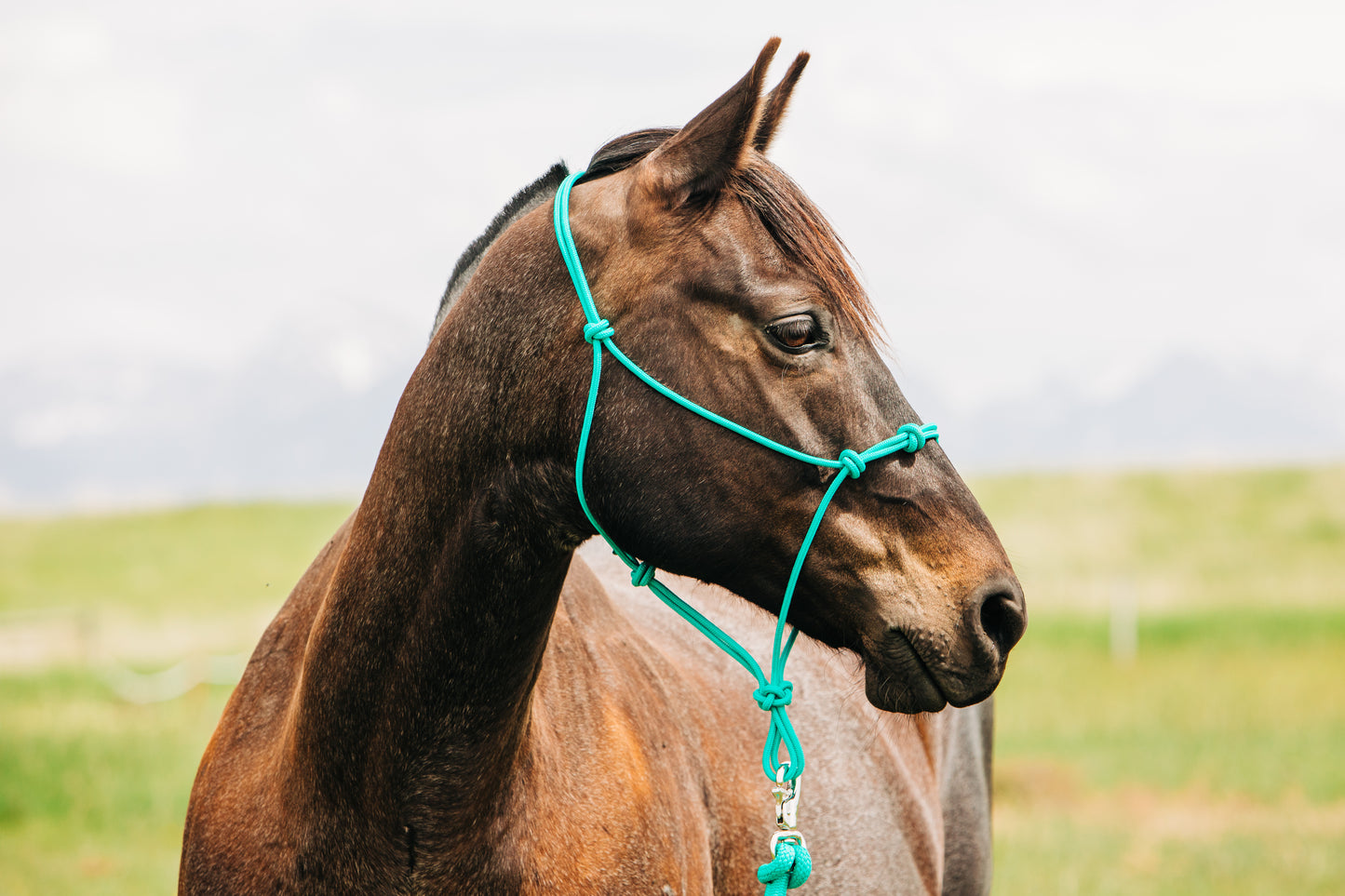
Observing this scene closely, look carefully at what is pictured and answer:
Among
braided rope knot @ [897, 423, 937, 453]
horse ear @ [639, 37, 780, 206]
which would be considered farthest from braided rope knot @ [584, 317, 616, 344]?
braided rope knot @ [897, 423, 937, 453]

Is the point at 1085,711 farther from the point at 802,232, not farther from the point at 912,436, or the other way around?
the point at 802,232

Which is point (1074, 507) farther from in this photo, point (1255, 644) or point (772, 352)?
point (772, 352)

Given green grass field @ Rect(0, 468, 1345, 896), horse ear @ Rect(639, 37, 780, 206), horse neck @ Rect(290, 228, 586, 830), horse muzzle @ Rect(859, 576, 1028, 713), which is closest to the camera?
horse muzzle @ Rect(859, 576, 1028, 713)

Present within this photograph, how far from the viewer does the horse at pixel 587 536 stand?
2.16 m

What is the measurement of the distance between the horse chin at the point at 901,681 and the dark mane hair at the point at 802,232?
61cm

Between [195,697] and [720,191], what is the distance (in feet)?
43.9

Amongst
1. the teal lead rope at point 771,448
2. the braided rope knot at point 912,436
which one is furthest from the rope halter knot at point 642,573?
the braided rope knot at point 912,436

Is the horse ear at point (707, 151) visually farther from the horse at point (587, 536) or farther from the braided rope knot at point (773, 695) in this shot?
the braided rope knot at point (773, 695)

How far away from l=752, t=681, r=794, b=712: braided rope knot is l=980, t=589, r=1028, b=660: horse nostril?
477mm

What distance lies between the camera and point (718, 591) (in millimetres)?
4133

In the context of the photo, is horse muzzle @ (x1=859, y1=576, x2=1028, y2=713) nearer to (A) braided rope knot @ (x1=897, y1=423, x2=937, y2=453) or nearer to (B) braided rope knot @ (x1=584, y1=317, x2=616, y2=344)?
(A) braided rope knot @ (x1=897, y1=423, x2=937, y2=453)

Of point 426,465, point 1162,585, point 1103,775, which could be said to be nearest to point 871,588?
point 426,465

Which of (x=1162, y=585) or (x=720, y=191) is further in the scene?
(x=1162, y=585)

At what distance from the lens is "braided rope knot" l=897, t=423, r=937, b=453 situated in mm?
2166
